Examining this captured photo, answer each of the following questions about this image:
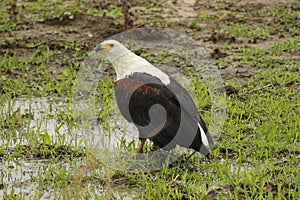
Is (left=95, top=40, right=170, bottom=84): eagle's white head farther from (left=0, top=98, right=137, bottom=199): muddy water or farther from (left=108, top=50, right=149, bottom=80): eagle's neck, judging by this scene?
(left=0, top=98, right=137, bottom=199): muddy water

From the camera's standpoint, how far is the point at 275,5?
35.9 ft

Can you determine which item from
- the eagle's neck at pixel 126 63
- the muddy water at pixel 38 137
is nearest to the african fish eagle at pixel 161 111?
the eagle's neck at pixel 126 63

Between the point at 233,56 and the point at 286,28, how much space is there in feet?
5.25

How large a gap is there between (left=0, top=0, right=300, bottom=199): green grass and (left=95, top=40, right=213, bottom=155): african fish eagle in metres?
0.26

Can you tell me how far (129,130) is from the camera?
6305 millimetres

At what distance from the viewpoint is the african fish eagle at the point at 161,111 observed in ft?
17.1

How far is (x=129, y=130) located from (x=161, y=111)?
1.13m

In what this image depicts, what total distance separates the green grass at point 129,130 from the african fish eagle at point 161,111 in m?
0.26

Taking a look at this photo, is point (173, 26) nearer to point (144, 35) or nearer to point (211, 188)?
point (144, 35)

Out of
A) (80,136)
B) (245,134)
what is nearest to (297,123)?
(245,134)

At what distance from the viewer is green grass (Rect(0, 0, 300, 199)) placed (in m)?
4.96

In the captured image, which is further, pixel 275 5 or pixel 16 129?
pixel 275 5

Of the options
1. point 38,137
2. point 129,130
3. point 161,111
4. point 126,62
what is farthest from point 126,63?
point 38,137

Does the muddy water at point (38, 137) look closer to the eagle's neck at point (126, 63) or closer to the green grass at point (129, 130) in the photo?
the green grass at point (129, 130)
